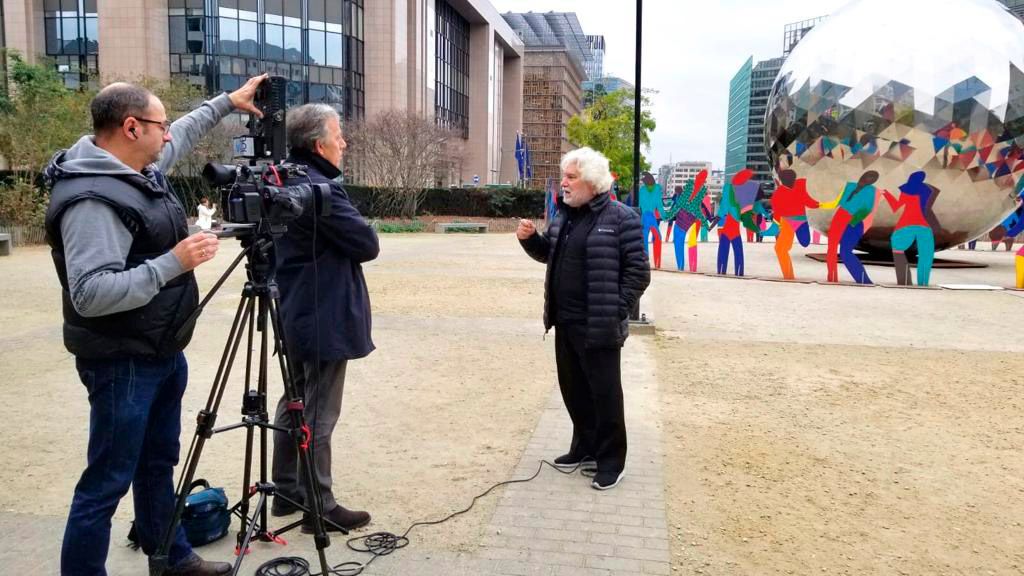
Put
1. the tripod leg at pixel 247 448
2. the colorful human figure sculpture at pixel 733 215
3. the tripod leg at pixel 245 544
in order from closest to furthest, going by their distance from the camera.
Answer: the tripod leg at pixel 245 544, the tripod leg at pixel 247 448, the colorful human figure sculpture at pixel 733 215

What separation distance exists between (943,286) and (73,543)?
14.7 meters

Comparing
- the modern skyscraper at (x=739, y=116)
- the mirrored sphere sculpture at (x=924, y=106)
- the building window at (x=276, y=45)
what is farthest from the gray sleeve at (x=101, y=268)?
the modern skyscraper at (x=739, y=116)

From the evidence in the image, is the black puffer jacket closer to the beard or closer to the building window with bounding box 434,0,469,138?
the beard

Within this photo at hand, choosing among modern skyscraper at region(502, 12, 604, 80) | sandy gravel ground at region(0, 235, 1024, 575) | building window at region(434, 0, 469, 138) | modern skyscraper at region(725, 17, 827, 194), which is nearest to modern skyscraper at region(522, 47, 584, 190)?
modern skyscraper at region(725, 17, 827, 194)

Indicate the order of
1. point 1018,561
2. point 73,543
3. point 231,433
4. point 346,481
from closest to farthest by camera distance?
1. point 73,543
2. point 1018,561
3. point 346,481
4. point 231,433

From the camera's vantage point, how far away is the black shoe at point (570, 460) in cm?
471

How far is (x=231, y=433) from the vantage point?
5273 millimetres

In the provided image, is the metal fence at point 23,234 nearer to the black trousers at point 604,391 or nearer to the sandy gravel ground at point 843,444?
the sandy gravel ground at point 843,444

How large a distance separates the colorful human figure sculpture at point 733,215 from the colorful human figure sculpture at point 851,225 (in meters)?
1.81

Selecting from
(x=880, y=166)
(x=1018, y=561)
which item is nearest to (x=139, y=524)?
(x=1018, y=561)

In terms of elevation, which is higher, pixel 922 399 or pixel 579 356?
pixel 579 356

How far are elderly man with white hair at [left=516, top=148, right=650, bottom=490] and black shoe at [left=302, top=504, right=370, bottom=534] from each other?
1395 mm

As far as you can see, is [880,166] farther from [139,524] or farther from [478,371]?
[139,524]

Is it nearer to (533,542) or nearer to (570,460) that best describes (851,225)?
(570,460)
